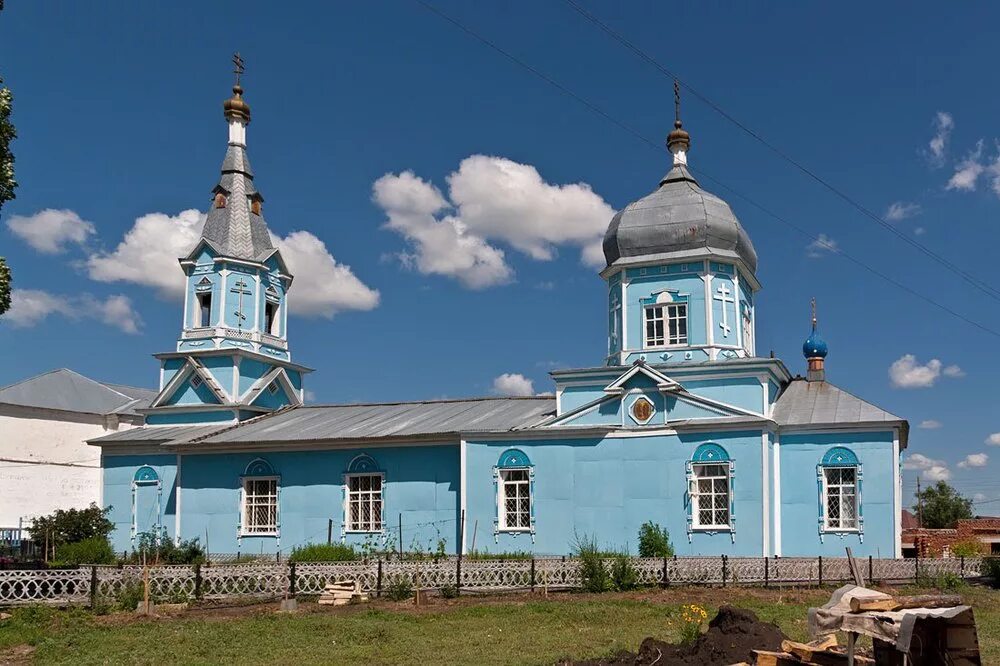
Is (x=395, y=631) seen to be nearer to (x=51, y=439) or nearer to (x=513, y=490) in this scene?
(x=513, y=490)

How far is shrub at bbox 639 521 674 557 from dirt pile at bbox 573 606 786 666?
33.5 feet

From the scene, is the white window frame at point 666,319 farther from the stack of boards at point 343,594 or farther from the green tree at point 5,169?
the green tree at point 5,169

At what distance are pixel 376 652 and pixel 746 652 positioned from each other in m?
4.27

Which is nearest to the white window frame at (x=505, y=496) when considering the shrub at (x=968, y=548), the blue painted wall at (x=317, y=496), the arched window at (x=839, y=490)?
the blue painted wall at (x=317, y=496)

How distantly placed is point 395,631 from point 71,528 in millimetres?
15686

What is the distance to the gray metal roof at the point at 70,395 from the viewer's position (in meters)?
38.8

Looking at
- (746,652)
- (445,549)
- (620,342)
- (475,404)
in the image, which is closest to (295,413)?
(475,404)

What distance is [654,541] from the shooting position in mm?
21203

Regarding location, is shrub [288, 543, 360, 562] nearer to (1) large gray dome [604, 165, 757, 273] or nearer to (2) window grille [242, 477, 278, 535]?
(2) window grille [242, 477, 278, 535]

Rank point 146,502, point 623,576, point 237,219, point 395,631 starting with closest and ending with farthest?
1. point 395,631
2. point 623,576
3. point 146,502
4. point 237,219

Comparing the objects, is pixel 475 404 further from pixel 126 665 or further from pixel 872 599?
pixel 872 599

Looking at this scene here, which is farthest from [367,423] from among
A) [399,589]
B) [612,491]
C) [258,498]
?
[399,589]

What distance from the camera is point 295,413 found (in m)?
28.6

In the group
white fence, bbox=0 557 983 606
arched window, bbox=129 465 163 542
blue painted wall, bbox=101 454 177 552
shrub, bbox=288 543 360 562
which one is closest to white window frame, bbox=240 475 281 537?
blue painted wall, bbox=101 454 177 552
